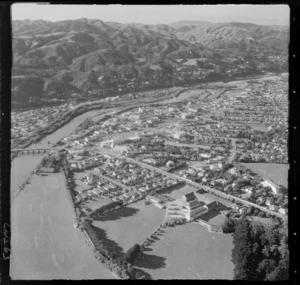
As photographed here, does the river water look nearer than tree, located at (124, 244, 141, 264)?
Yes

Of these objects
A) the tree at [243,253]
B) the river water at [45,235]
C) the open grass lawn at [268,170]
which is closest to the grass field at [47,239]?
the river water at [45,235]

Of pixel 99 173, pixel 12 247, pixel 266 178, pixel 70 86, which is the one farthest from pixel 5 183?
pixel 266 178

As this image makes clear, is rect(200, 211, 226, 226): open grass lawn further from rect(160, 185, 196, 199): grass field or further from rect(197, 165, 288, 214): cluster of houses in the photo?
rect(197, 165, 288, 214): cluster of houses

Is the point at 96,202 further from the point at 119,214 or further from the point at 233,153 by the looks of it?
the point at 233,153

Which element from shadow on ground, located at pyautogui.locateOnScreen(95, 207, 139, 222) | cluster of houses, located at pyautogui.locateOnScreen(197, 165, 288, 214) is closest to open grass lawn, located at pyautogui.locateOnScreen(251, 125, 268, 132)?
cluster of houses, located at pyautogui.locateOnScreen(197, 165, 288, 214)

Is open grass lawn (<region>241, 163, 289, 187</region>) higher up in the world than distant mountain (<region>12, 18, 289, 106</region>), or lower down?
lower down

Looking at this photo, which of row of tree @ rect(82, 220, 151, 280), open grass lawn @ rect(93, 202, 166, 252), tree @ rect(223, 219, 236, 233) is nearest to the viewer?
row of tree @ rect(82, 220, 151, 280)

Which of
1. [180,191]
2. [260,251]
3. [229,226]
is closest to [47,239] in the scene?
[180,191]

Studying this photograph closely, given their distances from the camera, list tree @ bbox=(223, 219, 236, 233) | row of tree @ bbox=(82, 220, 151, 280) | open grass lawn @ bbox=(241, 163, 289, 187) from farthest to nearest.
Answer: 1. open grass lawn @ bbox=(241, 163, 289, 187)
2. tree @ bbox=(223, 219, 236, 233)
3. row of tree @ bbox=(82, 220, 151, 280)
